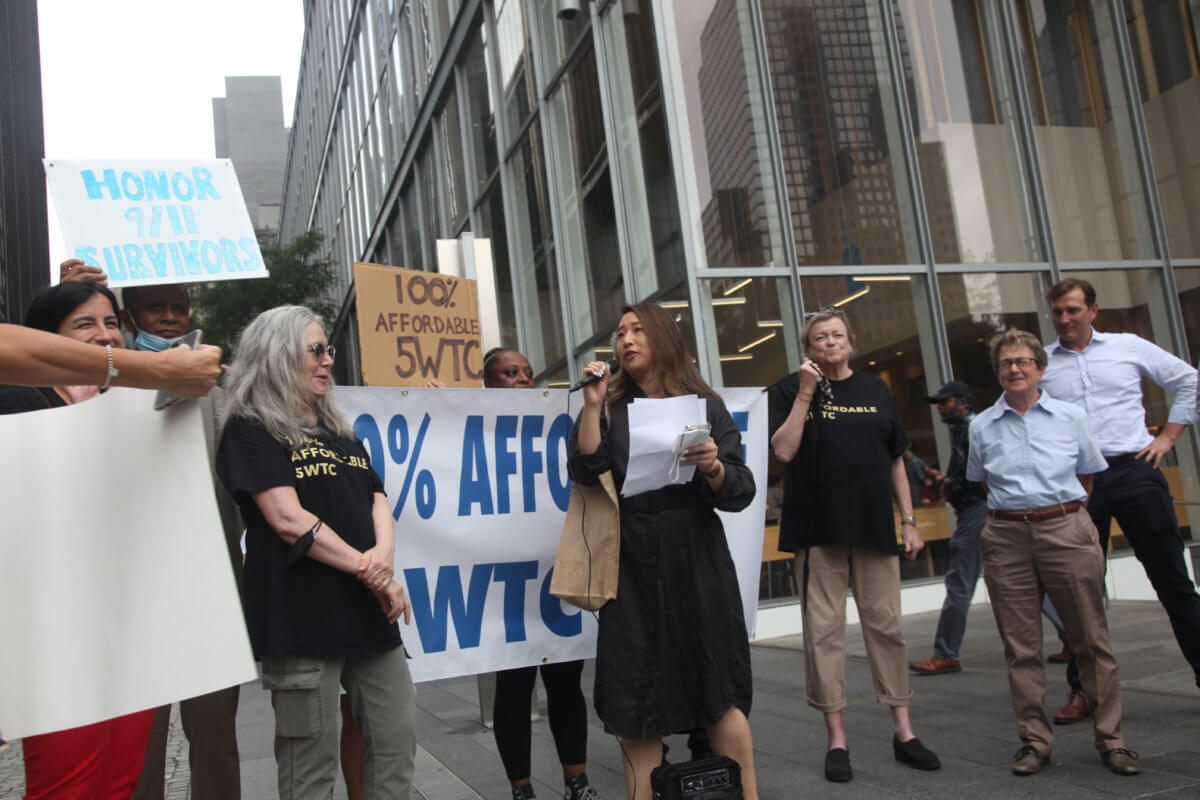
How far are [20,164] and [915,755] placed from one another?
26.7m

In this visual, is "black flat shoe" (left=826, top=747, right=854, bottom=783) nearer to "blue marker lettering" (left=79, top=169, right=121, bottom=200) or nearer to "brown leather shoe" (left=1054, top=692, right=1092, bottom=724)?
"brown leather shoe" (left=1054, top=692, right=1092, bottom=724)

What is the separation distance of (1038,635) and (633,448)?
212 centimetres

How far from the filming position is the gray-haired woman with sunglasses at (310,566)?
2773mm

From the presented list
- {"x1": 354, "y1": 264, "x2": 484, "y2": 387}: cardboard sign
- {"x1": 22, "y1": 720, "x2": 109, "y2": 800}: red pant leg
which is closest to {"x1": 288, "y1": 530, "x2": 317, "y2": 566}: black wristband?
{"x1": 22, "y1": 720, "x2": 109, "y2": 800}: red pant leg

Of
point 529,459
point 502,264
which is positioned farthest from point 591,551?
point 502,264

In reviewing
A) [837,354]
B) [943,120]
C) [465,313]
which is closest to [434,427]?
[465,313]

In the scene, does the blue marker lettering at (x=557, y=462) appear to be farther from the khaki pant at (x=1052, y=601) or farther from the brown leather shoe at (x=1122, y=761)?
the brown leather shoe at (x=1122, y=761)

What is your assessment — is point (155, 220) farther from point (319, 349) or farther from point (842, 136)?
point (842, 136)

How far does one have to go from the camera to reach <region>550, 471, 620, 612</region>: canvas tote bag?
339 cm

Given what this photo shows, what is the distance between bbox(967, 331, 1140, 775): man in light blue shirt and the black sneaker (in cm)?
171

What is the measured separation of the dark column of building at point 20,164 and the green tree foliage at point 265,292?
4.30 metres

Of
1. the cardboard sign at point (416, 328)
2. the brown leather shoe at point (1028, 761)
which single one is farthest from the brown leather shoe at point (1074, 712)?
the cardboard sign at point (416, 328)

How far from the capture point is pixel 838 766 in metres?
4.06

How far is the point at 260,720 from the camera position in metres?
6.55
